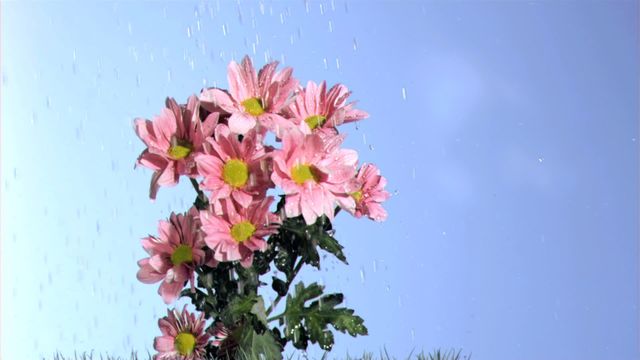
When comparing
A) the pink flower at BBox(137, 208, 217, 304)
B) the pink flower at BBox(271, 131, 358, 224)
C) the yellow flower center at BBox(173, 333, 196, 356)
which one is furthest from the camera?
the yellow flower center at BBox(173, 333, 196, 356)

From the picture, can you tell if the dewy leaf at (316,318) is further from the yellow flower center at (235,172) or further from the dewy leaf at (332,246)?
the yellow flower center at (235,172)

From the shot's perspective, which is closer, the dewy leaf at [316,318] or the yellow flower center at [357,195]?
the dewy leaf at [316,318]

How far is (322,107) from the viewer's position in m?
1.68

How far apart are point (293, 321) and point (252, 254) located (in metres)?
0.16

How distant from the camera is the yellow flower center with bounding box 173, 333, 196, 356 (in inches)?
67.9

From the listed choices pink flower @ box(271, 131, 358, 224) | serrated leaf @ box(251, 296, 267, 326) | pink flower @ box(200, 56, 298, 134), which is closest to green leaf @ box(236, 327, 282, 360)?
serrated leaf @ box(251, 296, 267, 326)

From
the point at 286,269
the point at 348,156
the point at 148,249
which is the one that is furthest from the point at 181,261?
the point at 348,156

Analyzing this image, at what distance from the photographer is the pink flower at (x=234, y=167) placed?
153 cm

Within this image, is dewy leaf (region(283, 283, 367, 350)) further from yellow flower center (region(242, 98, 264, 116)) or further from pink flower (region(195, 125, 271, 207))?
yellow flower center (region(242, 98, 264, 116))

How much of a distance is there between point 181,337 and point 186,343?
18mm

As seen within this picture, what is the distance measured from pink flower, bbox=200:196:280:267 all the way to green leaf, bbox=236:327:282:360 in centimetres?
15

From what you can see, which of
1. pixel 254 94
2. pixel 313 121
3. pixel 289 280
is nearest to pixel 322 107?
pixel 313 121

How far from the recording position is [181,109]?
5.34ft

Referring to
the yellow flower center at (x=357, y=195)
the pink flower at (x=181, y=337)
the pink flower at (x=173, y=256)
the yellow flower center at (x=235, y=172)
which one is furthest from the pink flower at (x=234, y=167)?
the pink flower at (x=181, y=337)
